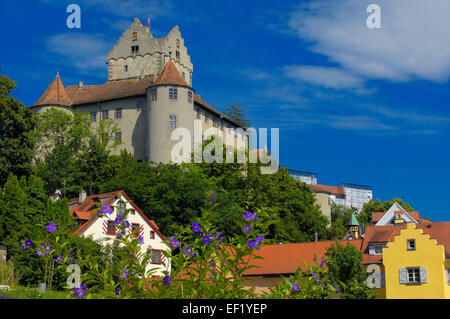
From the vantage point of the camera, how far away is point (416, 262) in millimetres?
48281

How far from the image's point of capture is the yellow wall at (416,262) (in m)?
46.7

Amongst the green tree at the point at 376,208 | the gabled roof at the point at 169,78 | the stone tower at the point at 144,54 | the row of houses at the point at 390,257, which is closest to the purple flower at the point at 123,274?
the row of houses at the point at 390,257

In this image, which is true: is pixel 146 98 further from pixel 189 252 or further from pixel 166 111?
pixel 189 252

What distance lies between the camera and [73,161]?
236 feet

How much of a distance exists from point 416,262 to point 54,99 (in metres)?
55.1

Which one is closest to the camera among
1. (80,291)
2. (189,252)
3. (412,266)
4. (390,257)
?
(80,291)

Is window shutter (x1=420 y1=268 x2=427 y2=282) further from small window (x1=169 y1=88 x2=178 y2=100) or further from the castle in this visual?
small window (x1=169 y1=88 x2=178 y2=100)

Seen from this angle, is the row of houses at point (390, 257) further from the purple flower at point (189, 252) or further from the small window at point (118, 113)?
the purple flower at point (189, 252)

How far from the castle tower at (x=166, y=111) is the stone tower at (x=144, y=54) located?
866cm

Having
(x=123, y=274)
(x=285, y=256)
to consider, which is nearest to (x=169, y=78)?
(x=285, y=256)
